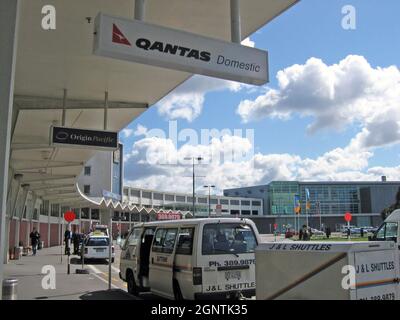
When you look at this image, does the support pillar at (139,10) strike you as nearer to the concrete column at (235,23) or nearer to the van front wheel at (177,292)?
the concrete column at (235,23)

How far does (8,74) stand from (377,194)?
439 ft

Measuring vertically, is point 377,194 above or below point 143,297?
above

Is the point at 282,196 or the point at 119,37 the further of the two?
the point at 282,196

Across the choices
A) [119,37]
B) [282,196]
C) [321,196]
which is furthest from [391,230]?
[321,196]

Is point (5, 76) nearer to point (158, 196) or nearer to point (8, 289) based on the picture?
point (8, 289)

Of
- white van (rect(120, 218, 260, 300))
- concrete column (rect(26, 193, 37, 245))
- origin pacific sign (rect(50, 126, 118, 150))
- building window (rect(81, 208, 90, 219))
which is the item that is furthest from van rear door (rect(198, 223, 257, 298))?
building window (rect(81, 208, 90, 219))

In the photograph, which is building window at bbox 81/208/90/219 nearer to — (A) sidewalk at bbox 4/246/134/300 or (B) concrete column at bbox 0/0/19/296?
(A) sidewalk at bbox 4/246/134/300

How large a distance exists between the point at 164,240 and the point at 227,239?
6.46ft

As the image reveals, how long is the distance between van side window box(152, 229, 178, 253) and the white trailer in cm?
395

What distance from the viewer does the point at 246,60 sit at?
24.6ft

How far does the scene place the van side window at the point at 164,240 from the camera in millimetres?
10752

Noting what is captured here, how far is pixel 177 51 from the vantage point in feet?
22.4
